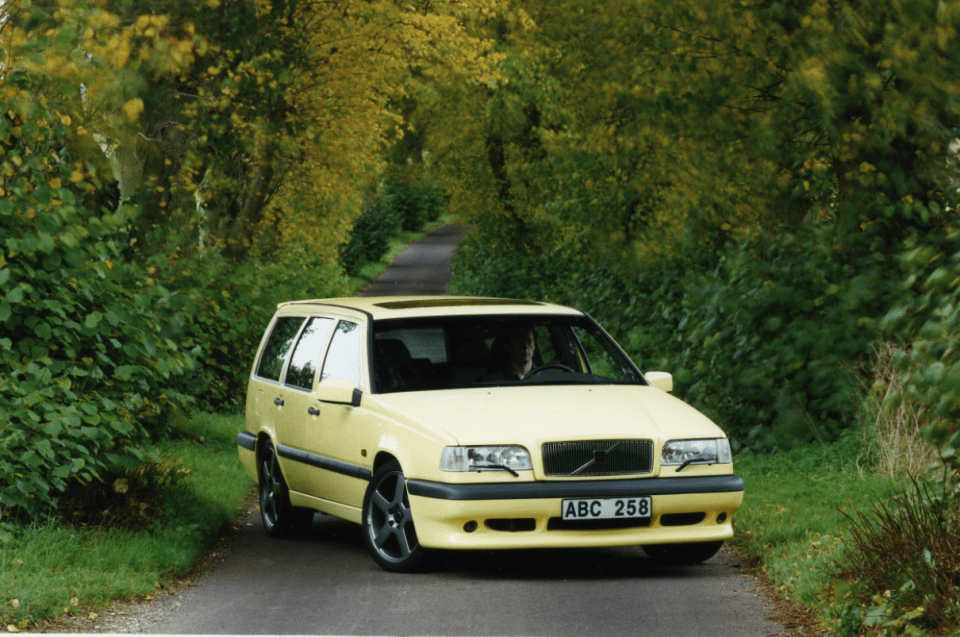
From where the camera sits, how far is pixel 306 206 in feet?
101

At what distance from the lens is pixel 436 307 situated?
9539mm

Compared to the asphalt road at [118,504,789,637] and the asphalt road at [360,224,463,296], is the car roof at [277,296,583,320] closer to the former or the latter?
the asphalt road at [118,504,789,637]

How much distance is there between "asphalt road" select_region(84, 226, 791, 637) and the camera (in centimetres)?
663

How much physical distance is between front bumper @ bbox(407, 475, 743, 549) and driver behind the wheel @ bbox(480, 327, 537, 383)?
5.61ft

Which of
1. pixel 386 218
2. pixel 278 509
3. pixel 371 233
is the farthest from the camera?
pixel 386 218

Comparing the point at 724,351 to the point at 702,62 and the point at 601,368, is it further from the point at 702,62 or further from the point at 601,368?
the point at 601,368

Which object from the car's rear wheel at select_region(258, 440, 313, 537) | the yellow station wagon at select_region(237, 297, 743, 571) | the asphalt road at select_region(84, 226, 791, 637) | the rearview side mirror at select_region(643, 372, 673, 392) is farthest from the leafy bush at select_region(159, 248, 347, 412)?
the rearview side mirror at select_region(643, 372, 673, 392)

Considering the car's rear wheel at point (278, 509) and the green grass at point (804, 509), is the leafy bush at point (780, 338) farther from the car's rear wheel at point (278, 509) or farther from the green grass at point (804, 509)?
the car's rear wheel at point (278, 509)

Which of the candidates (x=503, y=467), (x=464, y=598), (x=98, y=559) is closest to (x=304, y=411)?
(x=98, y=559)

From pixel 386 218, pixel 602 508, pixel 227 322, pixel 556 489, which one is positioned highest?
pixel 556 489

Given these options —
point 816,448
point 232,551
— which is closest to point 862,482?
point 816,448

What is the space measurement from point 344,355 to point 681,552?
2.63 m

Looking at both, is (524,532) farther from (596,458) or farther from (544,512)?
(596,458)

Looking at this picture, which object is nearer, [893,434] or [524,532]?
[524,532]
